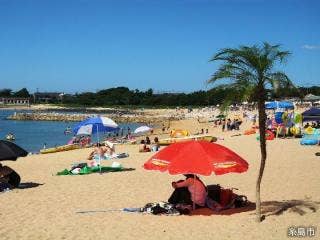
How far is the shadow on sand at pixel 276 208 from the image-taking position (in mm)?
10345

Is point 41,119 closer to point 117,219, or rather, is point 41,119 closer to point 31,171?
point 31,171

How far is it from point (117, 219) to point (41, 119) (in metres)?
97.9

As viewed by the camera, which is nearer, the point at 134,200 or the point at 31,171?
the point at 134,200

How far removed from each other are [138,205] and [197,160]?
232 centimetres

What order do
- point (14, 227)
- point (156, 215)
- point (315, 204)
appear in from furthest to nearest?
1. point (315, 204)
2. point (156, 215)
3. point (14, 227)

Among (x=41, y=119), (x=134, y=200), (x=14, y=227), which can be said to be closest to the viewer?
(x=14, y=227)

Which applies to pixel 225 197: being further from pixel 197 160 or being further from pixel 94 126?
pixel 94 126

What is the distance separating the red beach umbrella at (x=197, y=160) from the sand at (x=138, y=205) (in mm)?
995

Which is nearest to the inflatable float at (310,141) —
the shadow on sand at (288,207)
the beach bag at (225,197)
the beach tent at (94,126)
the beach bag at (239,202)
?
the beach tent at (94,126)

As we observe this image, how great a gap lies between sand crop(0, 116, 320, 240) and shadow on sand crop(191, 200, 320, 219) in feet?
0.07

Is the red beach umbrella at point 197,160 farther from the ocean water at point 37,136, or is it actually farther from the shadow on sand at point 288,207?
the ocean water at point 37,136

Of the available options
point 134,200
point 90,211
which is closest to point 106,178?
point 134,200

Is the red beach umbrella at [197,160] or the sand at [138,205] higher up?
the red beach umbrella at [197,160]

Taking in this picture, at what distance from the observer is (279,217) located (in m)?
9.88
